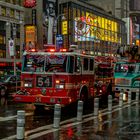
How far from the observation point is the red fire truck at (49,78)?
17.0 m

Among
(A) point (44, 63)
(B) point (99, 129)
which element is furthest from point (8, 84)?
(B) point (99, 129)

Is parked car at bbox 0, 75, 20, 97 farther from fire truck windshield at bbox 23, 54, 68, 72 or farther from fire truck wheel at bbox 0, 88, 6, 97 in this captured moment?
fire truck windshield at bbox 23, 54, 68, 72

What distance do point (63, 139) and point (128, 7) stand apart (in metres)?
103

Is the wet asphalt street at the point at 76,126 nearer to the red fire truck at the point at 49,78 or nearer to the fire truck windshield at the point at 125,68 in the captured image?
the red fire truck at the point at 49,78

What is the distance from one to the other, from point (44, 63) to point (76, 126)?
175 inches

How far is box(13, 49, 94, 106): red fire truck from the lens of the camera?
17.0 meters

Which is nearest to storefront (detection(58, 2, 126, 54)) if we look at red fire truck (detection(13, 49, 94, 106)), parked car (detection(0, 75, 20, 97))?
parked car (detection(0, 75, 20, 97))

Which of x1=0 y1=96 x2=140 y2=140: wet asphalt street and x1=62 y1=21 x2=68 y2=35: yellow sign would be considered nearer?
x1=0 y1=96 x2=140 y2=140: wet asphalt street

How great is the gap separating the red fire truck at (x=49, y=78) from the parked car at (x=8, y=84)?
942cm

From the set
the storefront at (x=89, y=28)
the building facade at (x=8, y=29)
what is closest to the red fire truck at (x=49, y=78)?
the storefront at (x=89, y=28)

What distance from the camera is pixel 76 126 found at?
1380cm

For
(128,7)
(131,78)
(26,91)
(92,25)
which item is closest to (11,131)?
(26,91)

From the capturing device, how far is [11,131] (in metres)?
12.6

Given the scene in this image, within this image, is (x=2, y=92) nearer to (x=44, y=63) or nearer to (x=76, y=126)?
(x=44, y=63)
